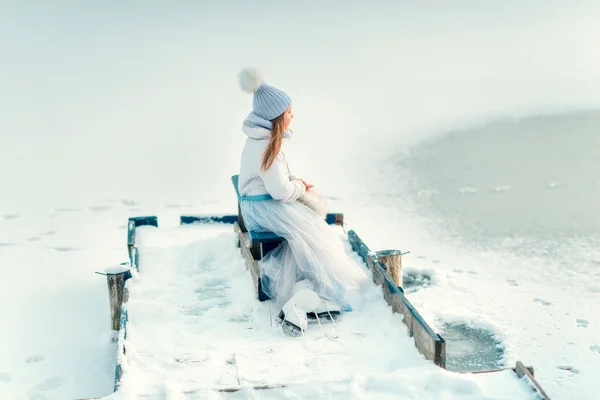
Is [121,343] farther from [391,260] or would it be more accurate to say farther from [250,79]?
[391,260]

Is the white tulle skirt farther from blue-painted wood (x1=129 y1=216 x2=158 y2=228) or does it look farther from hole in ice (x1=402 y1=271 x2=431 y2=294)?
blue-painted wood (x1=129 y1=216 x2=158 y2=228)

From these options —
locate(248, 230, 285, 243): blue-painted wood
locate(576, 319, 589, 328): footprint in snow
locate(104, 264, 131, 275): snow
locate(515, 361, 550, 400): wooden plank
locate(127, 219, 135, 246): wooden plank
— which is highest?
locate(248, 230, 285, 243): blue-painted wood

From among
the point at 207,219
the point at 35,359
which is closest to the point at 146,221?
the point at 207,219

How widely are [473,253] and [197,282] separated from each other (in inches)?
104

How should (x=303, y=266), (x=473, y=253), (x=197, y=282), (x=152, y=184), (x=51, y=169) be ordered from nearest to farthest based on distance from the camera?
(x=303, y=266) < (x=197, y=282) < (x=473, y=253) < (x=152, y=184) < (x=51, y=169)

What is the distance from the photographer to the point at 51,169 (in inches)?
386

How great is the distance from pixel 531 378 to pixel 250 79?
2.52 meters

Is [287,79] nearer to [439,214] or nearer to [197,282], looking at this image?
[439,214]

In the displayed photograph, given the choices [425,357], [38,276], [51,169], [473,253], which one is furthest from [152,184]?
[425,357]

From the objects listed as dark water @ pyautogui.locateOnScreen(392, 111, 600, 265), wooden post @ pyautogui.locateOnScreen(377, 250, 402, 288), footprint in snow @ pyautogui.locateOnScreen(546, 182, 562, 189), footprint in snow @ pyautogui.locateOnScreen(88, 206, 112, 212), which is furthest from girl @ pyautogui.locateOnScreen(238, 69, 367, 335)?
footprint in snow @ pyautogui.locateOnScreen(546, 182, 562, 189)

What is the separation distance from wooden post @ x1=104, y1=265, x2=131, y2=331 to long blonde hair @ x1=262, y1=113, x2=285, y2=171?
120 centimetres

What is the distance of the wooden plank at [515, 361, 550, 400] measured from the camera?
3.64 meters

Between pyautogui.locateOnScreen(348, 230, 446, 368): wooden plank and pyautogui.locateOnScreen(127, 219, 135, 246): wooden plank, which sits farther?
pyautogui.locateOnScreen(127, 219, 135, 246): wooden plank

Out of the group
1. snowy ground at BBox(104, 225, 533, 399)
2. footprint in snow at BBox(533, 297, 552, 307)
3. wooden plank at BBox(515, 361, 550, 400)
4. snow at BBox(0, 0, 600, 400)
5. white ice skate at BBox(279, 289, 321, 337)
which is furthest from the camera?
footprint in snow at BBox(533, 297, 552, 307)
